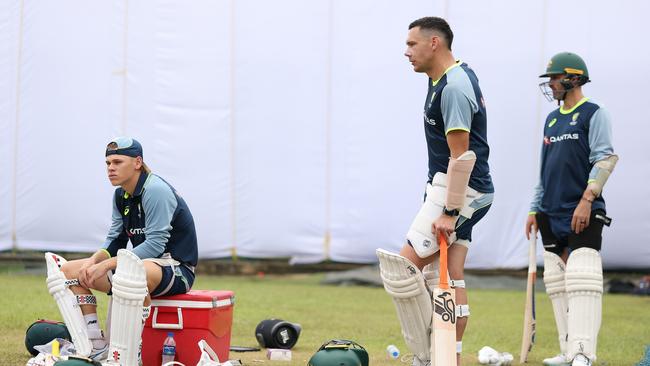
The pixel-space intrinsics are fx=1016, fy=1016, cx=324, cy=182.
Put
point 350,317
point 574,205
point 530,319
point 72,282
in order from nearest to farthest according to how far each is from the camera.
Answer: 1. point 72,282
2. point 574,205
3. point 530,319
4. point 350,317

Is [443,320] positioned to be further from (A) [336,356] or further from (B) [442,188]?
(B) [442,188]

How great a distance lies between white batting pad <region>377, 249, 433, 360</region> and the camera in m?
5.02

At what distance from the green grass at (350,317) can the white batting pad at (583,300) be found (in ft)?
2.22

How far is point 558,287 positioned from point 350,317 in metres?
3.05

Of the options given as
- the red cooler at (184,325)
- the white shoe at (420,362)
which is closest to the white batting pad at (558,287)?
the white shoe at (420,362)

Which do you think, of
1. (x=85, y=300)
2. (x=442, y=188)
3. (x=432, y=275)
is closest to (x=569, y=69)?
(x=442, y=188)

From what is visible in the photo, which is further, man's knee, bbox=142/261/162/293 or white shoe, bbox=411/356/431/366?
man's knee, bbox=142/261/162/293

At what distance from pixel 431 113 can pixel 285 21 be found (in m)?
7.97

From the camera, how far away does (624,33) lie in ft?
40.6

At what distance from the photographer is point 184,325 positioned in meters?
5.55

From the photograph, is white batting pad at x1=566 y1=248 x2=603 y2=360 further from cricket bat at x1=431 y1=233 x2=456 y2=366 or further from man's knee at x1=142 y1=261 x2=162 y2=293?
man's knee at x1=142 y1=261 x2=162 y2=293

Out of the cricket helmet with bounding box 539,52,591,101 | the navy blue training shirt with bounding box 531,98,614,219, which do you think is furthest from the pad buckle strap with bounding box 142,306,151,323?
the cricket helmet with bounding box 539,52,591,101

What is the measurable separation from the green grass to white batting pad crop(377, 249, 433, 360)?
0.95 metres

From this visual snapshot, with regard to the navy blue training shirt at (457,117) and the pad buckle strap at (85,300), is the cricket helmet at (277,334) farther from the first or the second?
the navy blue training shirt at (457,117)
